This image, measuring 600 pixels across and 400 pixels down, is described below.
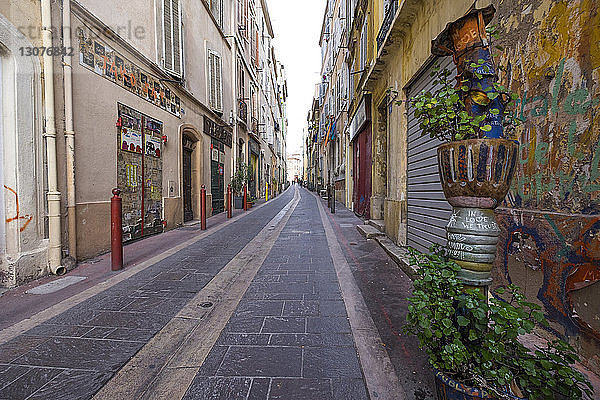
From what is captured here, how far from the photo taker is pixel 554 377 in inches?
55.2

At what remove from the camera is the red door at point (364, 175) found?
35.2ft

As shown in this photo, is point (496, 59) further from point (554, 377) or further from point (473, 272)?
point (554, 377)

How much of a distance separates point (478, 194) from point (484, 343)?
0.69 m

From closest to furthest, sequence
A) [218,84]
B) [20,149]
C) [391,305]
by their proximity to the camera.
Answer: [391,305], [20,149], [218,84]

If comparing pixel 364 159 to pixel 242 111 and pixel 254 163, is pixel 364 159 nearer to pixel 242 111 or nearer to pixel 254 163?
pixel 242 111

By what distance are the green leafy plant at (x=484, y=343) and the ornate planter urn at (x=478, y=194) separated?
0.29 ft

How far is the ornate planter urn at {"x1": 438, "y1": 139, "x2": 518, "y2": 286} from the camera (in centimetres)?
155

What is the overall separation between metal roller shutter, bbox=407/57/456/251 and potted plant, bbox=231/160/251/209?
1049 centimetres

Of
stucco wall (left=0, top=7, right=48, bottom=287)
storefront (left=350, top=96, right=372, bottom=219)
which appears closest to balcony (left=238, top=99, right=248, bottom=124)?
storefront (left=350, top=96, right=372, bottom=219)

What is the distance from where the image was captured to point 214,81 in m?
12.4

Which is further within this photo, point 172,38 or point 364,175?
point 364,175

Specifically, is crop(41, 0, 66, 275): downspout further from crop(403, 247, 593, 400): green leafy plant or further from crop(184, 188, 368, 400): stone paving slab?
crop(403, 247, 593, 400): green leafy plant

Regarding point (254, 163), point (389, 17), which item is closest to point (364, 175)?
point (389, 17)

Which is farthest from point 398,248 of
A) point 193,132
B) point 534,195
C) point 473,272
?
point 193,132
